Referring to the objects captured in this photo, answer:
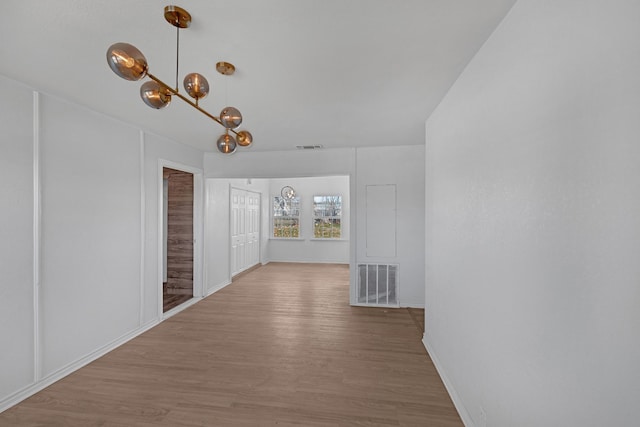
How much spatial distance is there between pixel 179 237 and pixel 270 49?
415 cm

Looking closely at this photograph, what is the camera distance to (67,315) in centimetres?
272

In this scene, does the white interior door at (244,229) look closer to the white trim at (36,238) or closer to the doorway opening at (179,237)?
the doorway opening at (179,237)

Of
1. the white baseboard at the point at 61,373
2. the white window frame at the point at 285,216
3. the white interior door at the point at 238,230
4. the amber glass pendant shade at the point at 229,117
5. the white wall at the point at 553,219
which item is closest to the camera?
the white wall at the point at 553,219

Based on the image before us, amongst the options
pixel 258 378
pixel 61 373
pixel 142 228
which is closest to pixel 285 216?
Answer: pixel 142 228

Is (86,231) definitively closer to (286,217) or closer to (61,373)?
(61,373)

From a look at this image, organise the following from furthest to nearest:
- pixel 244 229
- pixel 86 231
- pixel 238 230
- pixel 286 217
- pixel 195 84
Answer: pixel 286 217
pixel 244 229
pixel 238 230
pixel 86 231
pixel 195 84

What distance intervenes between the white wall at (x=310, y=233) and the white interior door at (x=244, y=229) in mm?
753

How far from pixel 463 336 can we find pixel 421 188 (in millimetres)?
2830

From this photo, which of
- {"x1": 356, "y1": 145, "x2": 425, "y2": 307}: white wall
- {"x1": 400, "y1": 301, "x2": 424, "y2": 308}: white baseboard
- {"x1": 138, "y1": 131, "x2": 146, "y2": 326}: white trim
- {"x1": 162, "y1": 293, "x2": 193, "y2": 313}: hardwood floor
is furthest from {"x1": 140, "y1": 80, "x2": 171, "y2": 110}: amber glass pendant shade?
{"x1": 400, "y1": 301, "x2": 424, "y2": 308}: white baseboard

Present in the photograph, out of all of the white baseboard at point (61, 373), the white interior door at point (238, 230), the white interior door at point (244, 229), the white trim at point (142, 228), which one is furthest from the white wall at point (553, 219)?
the white interior door at point (238, 230)

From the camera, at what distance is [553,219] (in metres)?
1.11

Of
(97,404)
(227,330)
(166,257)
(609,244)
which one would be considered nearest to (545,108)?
(609,244)

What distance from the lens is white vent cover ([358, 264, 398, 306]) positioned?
4641 mm

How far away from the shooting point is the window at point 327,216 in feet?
27.3
